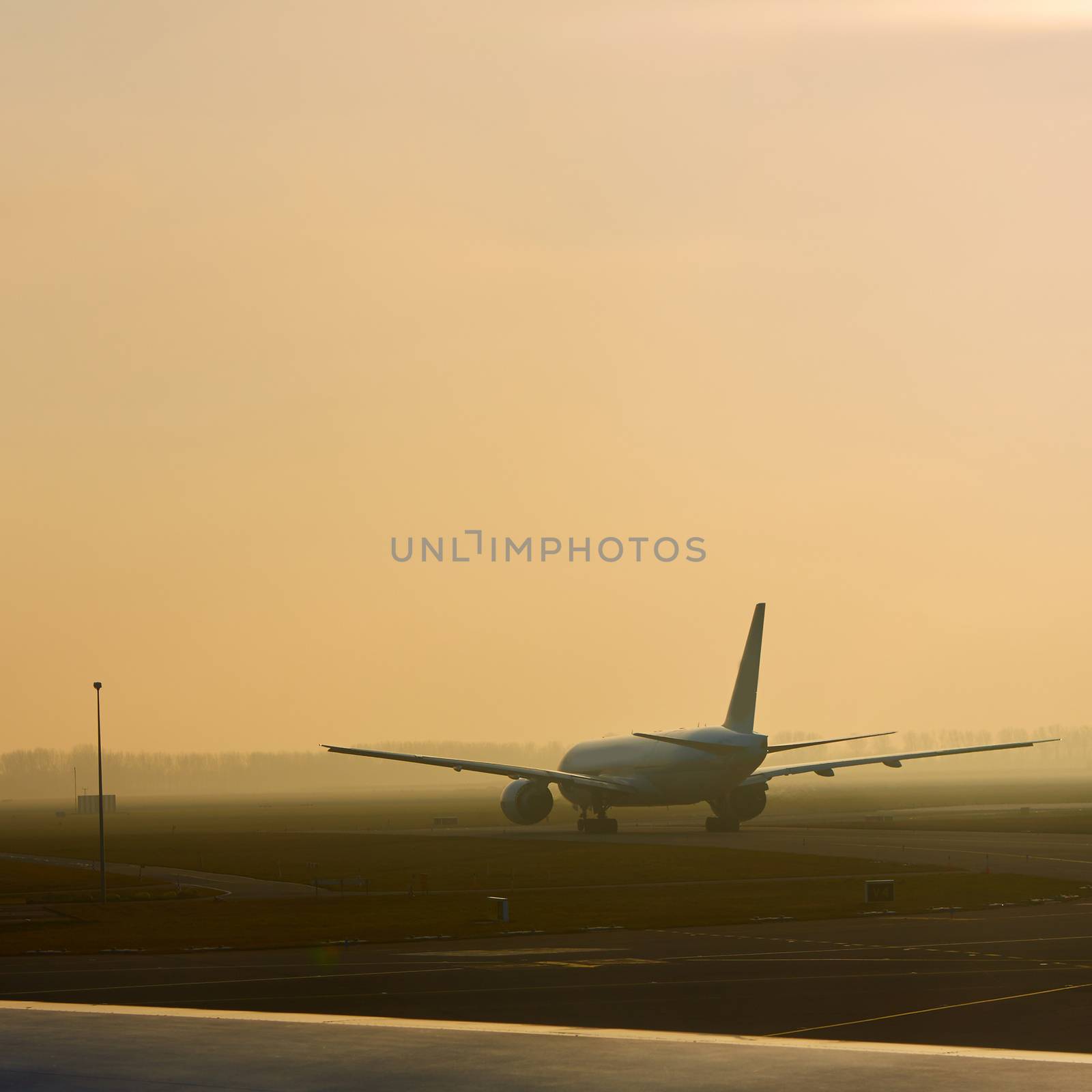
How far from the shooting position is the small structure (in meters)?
39.7

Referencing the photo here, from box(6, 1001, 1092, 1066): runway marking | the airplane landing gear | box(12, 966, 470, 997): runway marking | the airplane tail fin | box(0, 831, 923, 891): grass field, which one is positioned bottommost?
box(12, 966, 470, 997): runway marking

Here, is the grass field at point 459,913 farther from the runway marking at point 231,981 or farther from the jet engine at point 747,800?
the jet engine at point 747,800

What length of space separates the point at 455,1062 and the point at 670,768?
7165 centimetres

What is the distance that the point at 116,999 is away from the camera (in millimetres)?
23516

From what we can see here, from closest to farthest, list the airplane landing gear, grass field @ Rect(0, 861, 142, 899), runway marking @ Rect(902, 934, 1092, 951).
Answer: runway marking @ Rect(902, 934, 1092, 951), grass field @ Rect(0, 861, 142, 899), the airplane landing gear

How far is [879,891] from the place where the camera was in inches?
1570

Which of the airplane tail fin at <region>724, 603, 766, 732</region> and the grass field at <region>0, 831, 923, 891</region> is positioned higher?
the airplane tail fin at <region>724, 603, 766, 732</region>

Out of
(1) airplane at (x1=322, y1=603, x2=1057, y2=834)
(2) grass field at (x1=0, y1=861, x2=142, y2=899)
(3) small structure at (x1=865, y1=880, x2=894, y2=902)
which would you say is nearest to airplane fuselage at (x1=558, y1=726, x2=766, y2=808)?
(1) airplane at (x1=322, y1=603, x2=1057, y2=834)

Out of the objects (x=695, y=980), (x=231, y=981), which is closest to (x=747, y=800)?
(x=695, y=980)

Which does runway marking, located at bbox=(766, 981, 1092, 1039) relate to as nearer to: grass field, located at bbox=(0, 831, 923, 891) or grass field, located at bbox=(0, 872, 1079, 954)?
grass field, located at bbox=(0, 872, 1079, 954)

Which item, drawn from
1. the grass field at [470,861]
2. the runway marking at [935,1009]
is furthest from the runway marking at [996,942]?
the grass field at [470,861]

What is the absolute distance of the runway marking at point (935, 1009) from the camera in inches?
739

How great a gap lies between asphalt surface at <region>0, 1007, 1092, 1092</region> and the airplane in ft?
220

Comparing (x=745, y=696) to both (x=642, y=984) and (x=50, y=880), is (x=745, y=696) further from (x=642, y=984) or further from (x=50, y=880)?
(x=642, y=984)
